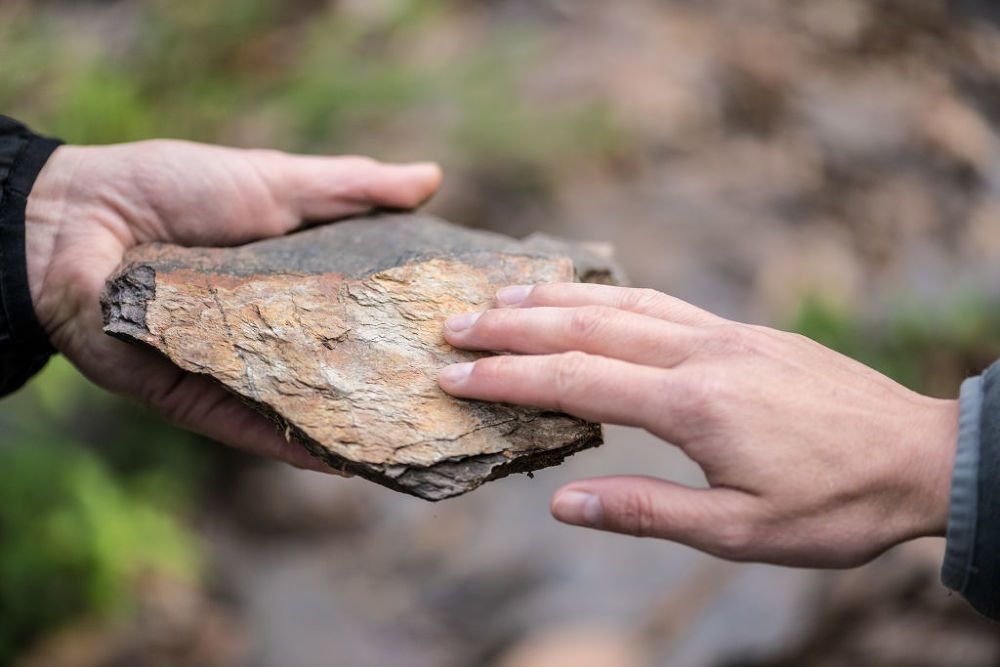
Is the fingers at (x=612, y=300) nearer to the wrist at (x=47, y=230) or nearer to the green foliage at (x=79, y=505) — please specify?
the wrist at (x=47, y=230)

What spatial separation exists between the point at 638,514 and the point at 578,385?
0.21 m

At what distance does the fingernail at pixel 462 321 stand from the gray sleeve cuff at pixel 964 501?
77 centimetres

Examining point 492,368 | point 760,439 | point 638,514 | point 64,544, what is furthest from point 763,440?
point 64,544

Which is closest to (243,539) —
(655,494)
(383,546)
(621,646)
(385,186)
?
(383,546)

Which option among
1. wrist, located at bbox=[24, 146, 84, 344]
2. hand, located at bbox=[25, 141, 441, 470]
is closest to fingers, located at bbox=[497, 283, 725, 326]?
hand, located at bbox=[25, 141, 441, 470]

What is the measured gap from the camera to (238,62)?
4492 millimetres

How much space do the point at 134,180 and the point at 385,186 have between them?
536 mm

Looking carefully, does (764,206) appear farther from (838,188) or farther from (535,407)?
(535,407)

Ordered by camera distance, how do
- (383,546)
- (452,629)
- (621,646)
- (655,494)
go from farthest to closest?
(383,546) < (452,629) < (621,646) < (655,494)

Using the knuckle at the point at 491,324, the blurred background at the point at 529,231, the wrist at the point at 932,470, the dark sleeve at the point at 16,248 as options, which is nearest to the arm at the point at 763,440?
the wrist at the point at 932,470

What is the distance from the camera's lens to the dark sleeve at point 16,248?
173 centimetres

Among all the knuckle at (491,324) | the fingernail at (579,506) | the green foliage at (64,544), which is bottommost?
the green foliage at (64,544)

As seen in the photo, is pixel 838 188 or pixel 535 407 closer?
pixel 535 407

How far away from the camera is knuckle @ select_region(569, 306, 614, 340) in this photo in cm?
146
